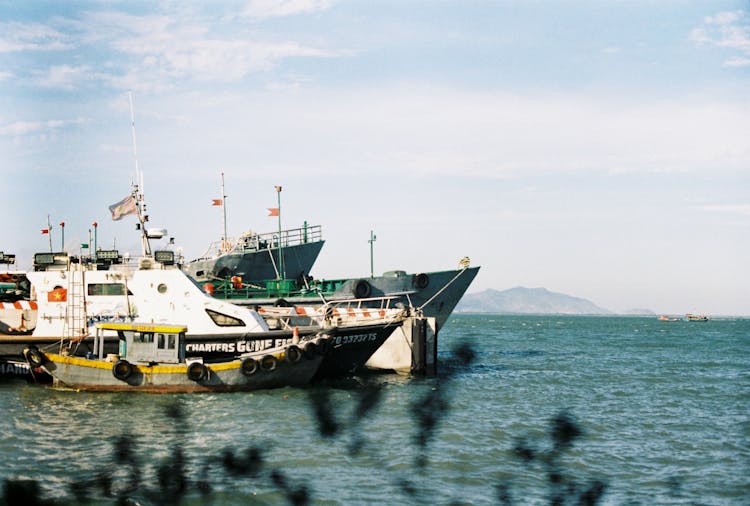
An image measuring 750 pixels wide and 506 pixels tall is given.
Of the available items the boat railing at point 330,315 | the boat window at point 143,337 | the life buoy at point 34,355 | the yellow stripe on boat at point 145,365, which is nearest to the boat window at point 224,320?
the boat railing at point 330,315

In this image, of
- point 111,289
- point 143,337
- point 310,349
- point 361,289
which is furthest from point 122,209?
point 361,289

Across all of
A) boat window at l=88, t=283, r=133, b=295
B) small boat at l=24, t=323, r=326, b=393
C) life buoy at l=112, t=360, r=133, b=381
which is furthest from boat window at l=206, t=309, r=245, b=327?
life buoy at l=112, t=360, r=133, b=381

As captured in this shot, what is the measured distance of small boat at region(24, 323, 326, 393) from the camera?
23.2 meters

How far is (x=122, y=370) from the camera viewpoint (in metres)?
22.9

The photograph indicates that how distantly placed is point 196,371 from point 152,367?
125 centimetres

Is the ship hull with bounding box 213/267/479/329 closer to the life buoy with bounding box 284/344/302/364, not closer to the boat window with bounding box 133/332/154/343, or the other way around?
the life buoy with bounding box 284/344/302/364

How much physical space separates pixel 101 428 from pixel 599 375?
74.6 ft

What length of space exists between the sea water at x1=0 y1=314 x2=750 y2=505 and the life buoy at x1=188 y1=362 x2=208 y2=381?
631 mm

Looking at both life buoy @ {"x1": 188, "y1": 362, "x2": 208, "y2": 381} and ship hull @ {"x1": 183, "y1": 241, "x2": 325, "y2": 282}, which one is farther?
ship hull @ {"x1": 183, "y1": 241, "x2": 325, "y2": 282}

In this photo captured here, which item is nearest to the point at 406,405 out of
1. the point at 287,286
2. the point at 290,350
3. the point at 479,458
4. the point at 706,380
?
the point at 290,350

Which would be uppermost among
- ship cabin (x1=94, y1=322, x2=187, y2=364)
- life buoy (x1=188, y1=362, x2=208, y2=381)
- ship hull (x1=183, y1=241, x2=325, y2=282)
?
ship hull (x1=183, y1=241, x2=325, y2=282)

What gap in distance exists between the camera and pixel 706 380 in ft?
114

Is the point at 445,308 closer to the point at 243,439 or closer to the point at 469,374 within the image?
the point at 469,374

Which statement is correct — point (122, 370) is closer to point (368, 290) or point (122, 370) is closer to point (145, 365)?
point (145, 365)
